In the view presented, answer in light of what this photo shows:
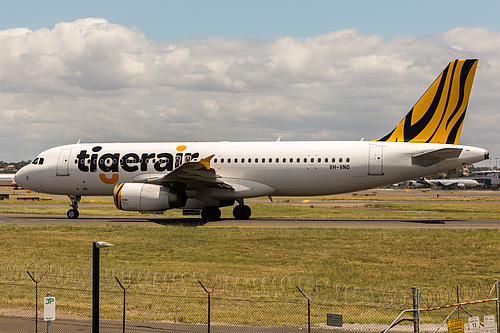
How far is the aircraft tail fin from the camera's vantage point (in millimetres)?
37094

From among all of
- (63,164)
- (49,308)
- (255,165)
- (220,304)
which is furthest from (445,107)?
(49,308)

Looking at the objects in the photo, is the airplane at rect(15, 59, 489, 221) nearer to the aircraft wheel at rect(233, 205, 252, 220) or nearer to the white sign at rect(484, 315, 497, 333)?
the aircraft wheel at rect(233, 205, 252, 220)

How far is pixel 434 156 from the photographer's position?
118 ft

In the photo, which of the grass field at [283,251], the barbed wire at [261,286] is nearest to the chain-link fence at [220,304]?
the barbed wire at [261,286]

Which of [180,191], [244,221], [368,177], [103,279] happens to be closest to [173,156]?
[180,191]

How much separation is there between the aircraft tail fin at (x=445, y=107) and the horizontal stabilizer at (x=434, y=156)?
5.63 feet

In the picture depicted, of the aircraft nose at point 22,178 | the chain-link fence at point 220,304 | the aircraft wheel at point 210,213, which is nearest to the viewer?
the chain-link fence at point 220,304

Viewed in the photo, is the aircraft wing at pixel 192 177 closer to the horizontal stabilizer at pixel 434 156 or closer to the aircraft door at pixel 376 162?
the aircraft door at pixel 376 162

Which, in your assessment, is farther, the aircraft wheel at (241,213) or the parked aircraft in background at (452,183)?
the parked aircraft in background at (452,183)

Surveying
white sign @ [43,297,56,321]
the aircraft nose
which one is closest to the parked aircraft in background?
the aircraft nose

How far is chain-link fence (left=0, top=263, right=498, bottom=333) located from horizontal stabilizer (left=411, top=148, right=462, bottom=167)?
53.2 feet

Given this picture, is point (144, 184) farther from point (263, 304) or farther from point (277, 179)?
point (263, 304)

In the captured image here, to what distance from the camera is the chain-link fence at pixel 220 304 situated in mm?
14930

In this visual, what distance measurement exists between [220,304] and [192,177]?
63.0ft
